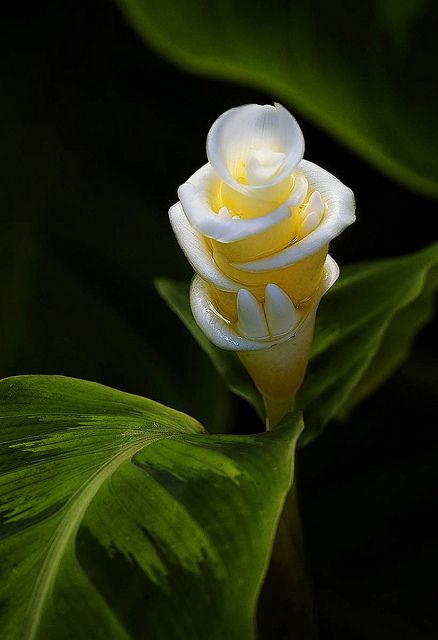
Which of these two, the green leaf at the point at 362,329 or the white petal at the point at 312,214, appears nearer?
the white petal at the point at 312,214

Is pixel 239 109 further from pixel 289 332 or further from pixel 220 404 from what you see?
pixel 220 404

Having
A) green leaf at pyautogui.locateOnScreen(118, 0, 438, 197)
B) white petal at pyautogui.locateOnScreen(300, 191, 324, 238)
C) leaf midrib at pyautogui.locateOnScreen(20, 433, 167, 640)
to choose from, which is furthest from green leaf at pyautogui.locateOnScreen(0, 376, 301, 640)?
green leaf at pyautogui.locateOnScreen(118, 0, 438, 197)

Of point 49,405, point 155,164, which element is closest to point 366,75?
point 155,164

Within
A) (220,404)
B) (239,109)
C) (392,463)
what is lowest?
(392,463)

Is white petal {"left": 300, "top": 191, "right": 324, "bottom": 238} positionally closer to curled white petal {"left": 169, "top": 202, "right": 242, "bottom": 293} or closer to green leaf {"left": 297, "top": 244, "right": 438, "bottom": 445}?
curled white petal {"left": 169, "top": 202, "right": 242, "bottom": 293}

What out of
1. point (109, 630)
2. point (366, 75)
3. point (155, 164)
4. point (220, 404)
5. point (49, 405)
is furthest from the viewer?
point (155, 164)

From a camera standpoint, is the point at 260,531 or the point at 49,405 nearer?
the point at 260,531

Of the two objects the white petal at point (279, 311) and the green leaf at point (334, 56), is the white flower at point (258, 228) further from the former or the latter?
the green leaf at point (334, 56)

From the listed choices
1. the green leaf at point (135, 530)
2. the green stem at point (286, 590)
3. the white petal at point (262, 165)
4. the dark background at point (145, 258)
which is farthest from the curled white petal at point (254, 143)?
the dark background at point (145, 258)
